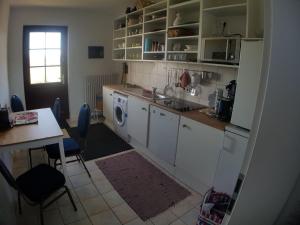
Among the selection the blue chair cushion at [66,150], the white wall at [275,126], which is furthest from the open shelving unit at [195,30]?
the blue chair cushion at [66,150]

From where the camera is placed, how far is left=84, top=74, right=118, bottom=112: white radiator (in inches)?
188

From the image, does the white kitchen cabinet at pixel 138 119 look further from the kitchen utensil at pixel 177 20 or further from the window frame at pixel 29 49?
the window frame at pixel 29 49

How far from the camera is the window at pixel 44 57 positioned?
166 inches

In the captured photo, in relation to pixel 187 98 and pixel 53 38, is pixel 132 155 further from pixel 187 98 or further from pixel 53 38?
pixel 53 38

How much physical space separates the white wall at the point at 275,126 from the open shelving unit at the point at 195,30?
149 centimetres

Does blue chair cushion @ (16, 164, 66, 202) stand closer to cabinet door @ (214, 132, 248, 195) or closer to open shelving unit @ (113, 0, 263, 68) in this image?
cabinet door @ (214, 132, 248, 195)

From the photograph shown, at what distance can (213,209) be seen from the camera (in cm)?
185

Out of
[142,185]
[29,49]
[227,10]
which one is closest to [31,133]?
[142,185]

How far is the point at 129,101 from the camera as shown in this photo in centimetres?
355

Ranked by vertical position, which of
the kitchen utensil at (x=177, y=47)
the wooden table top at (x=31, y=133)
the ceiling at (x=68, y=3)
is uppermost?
the ceiling at (x=68, y=3)

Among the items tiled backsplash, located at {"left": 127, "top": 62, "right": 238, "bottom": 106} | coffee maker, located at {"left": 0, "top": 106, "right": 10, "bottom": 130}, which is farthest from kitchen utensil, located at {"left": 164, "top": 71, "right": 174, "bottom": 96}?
coffee maker, located at {"left": 0, "top": 106, "right": 10, "bottom": 130}

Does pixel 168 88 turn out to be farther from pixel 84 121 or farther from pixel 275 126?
pixel 275 126

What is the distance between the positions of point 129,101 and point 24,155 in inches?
70.7

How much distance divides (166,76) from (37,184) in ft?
8.22
